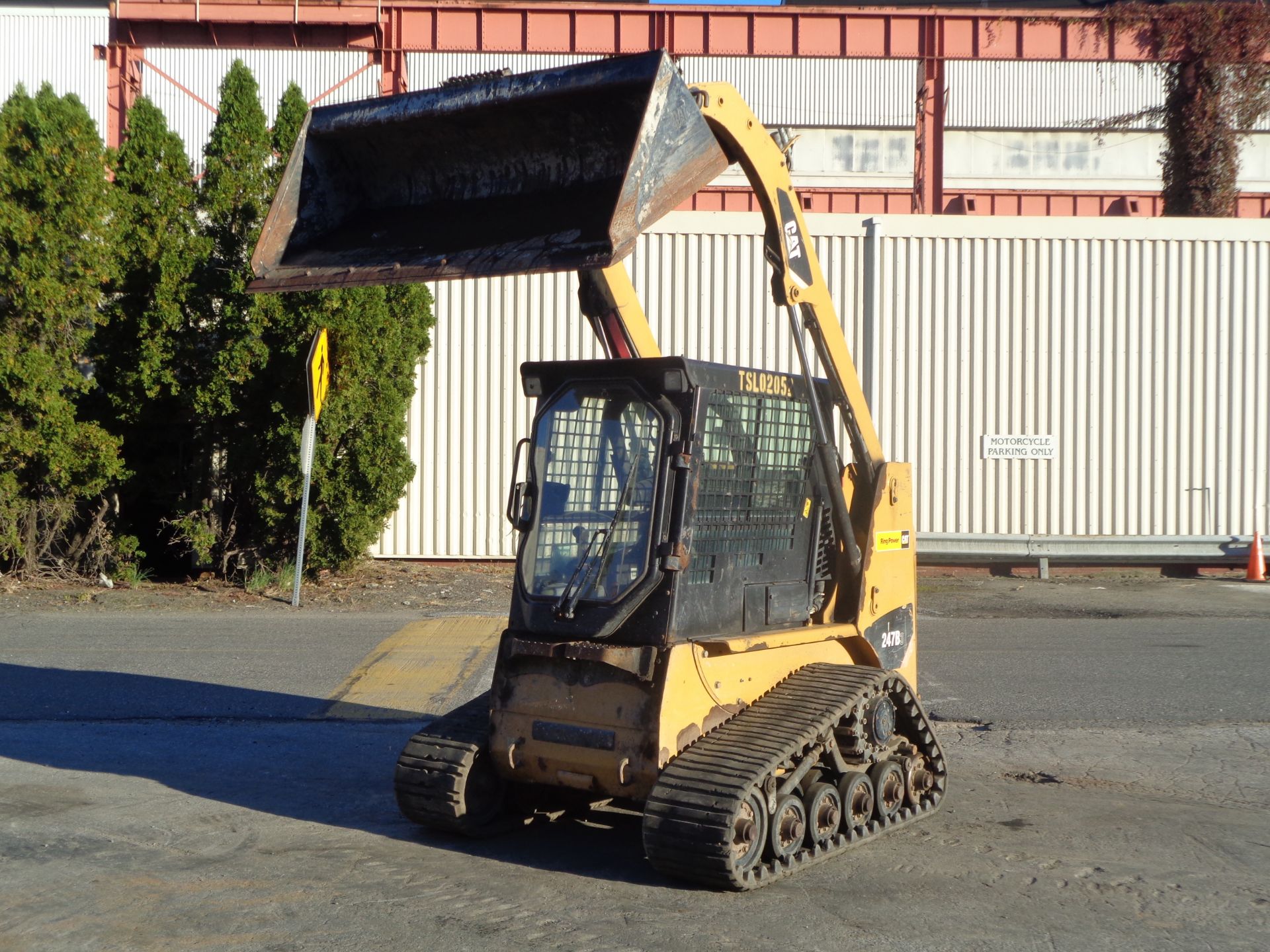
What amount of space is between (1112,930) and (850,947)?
1095 mm

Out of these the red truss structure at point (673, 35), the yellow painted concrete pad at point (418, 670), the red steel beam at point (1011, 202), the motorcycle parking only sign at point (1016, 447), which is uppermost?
the red truss structure at point (673, 35)

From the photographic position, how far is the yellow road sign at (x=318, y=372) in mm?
13961

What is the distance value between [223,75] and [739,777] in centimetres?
2429

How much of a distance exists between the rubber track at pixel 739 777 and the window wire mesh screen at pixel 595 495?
2.82 ft

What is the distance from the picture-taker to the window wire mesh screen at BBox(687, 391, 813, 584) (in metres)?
5.95

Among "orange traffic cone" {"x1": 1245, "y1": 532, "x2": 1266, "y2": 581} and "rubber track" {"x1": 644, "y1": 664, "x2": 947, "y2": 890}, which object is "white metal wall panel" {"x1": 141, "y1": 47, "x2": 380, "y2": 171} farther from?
"rubber track" {"x1": 644, "y1": 664, "x2": 947, "y2": 890}

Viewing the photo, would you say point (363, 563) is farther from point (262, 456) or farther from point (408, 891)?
point (408, 891)

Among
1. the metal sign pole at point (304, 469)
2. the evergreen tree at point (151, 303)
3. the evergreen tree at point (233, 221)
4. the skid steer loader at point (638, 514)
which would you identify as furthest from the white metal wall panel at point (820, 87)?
the skid steer loader at point (638, 514)

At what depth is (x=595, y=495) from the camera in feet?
19.9

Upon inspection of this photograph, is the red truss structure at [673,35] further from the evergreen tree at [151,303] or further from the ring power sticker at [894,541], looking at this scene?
the ring power sticker at [894,541]

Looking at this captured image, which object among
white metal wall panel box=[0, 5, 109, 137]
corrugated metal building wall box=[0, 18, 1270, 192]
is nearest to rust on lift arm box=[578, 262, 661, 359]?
corrugated metal building wall box=[0, 18, 1270, 192]

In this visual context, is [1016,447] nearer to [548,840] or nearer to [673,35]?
[673,35]

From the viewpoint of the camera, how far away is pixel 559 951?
4.79 meters

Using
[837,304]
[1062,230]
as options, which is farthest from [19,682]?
[1062,230]
